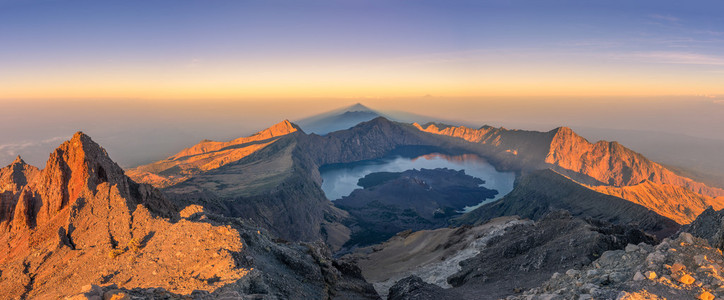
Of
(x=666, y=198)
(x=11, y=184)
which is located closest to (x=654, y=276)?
(x=11, y=184)

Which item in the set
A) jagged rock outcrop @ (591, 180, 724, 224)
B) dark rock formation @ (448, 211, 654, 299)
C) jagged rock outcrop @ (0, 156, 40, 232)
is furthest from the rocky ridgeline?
jagged rock outcrop @ (591, 180, 724, 224)

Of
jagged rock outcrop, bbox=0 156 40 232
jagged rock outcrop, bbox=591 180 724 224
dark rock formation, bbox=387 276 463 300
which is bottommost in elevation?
jagged rock outcrop, bbox=591 180 724 224

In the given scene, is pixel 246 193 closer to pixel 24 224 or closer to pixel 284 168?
pixel 284 168

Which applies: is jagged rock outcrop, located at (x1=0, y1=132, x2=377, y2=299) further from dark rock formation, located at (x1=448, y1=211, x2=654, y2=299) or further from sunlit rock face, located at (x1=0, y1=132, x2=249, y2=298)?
dark rock formation, located at (x1=448, y1=211, x2=654, y2=299)

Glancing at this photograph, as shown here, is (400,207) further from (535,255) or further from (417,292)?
(417,292)

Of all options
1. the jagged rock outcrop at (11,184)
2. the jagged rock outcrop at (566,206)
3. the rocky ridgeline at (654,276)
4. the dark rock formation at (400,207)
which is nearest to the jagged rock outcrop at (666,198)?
the jagged rock outcrop at (566,206)

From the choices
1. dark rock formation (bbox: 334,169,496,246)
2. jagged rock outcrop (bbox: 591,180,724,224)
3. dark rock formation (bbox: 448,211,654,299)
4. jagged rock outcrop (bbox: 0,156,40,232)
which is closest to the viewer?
jagged rock outcrop (bbox: 0,156,40,232)

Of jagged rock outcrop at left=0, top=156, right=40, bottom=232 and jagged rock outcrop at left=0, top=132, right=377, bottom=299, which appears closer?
jagged rock outcrop at left=0, top=132, right=377, bottom=299

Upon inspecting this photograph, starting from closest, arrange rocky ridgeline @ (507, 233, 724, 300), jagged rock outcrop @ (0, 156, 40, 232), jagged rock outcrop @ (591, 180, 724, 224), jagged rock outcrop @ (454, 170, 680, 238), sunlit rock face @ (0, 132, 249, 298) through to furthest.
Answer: rocky ridgeline @ (507, 233, 724, 300) → sunlit rock face @ (0, 132, 249, 298) → jagged rock outcrop @ (0, 156, 40, 232) → jagged rock outcrop @ (454, 170, 680, 238) → jagged rock outcrop @ (591, 180, 724, 224)

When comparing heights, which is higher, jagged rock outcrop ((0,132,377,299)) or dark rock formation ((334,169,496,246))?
jagged rock outcrop ((0,132,377,299))
